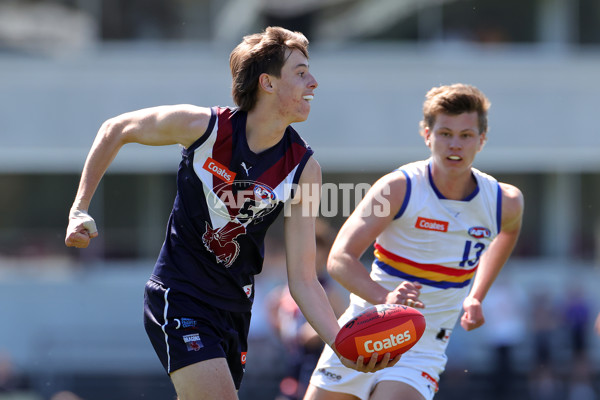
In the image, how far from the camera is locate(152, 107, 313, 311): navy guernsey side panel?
414 centimetres

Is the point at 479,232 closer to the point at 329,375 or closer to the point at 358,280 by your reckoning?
the point at 358,280

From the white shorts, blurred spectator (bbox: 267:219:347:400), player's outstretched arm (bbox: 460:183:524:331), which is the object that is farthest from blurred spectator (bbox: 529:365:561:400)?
the white shorts

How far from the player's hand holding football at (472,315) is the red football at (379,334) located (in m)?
0.79

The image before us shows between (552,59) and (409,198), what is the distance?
1197 centimetres

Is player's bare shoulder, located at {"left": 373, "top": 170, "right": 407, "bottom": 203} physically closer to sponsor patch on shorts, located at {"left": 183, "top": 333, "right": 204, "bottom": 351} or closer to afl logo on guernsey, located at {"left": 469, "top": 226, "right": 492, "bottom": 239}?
afl logo on guernsey, located at {"left": 469, "top": 226, "right": 492, "bottom": 239}

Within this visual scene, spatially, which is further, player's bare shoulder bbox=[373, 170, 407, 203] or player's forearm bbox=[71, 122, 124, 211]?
player's bare shoulder bbox=[373, 170, 407, 203]

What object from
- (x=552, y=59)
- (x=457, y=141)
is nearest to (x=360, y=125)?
(x=552, y=59)

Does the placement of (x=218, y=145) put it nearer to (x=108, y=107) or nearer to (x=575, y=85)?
(x=108, y=107)

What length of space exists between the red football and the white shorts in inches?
23.4

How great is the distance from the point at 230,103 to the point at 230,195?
11115 mm

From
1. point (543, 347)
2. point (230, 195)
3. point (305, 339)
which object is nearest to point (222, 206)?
point (230, 195)

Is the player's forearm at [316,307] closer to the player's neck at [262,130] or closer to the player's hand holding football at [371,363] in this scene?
the player's hand holding football at [371,363]

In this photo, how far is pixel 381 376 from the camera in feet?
15.3

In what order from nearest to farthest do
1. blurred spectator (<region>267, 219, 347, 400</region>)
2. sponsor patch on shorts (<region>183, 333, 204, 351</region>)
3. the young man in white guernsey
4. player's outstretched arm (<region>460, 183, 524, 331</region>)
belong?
sponsor patch on shorts (<region>183, 333, 204, 351</region>) → the young man in white guernsey → player's outstretched arm (<region>460, 183, 524, 331</region>) → blurred spectator (<region>267, 219, 347, 400</region>)
